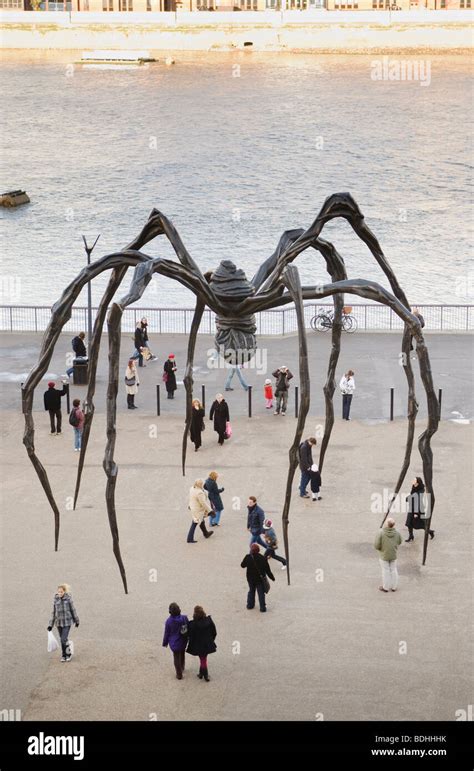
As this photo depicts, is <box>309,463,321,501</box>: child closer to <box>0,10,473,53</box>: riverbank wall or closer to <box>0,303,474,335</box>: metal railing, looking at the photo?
<box>0,303,474,335</box>: metal railing

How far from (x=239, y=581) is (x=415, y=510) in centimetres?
425

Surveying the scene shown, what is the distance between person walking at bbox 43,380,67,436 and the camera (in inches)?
1373

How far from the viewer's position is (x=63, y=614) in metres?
22.5

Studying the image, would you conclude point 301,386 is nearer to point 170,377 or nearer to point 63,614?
point 63,614

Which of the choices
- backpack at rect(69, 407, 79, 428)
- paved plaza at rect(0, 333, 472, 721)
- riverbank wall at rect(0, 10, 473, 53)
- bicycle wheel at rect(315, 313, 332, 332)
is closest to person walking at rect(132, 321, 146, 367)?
paved plaza at rect(0, 333, 472, 721)

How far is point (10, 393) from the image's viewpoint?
40.6m

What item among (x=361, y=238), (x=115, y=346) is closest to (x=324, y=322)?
(x=361, y=238)

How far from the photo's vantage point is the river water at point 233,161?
86938 millimetres

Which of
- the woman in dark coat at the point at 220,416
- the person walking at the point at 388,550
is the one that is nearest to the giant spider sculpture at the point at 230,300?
the person walking at the point at 388,550

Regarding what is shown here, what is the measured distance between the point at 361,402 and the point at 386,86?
14250cm

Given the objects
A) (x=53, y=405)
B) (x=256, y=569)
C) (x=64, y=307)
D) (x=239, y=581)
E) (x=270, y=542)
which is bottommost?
(x=239, y=581)

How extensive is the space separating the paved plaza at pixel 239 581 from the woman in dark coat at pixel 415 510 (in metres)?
0.38

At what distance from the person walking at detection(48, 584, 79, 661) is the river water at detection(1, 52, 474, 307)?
41858 mm
